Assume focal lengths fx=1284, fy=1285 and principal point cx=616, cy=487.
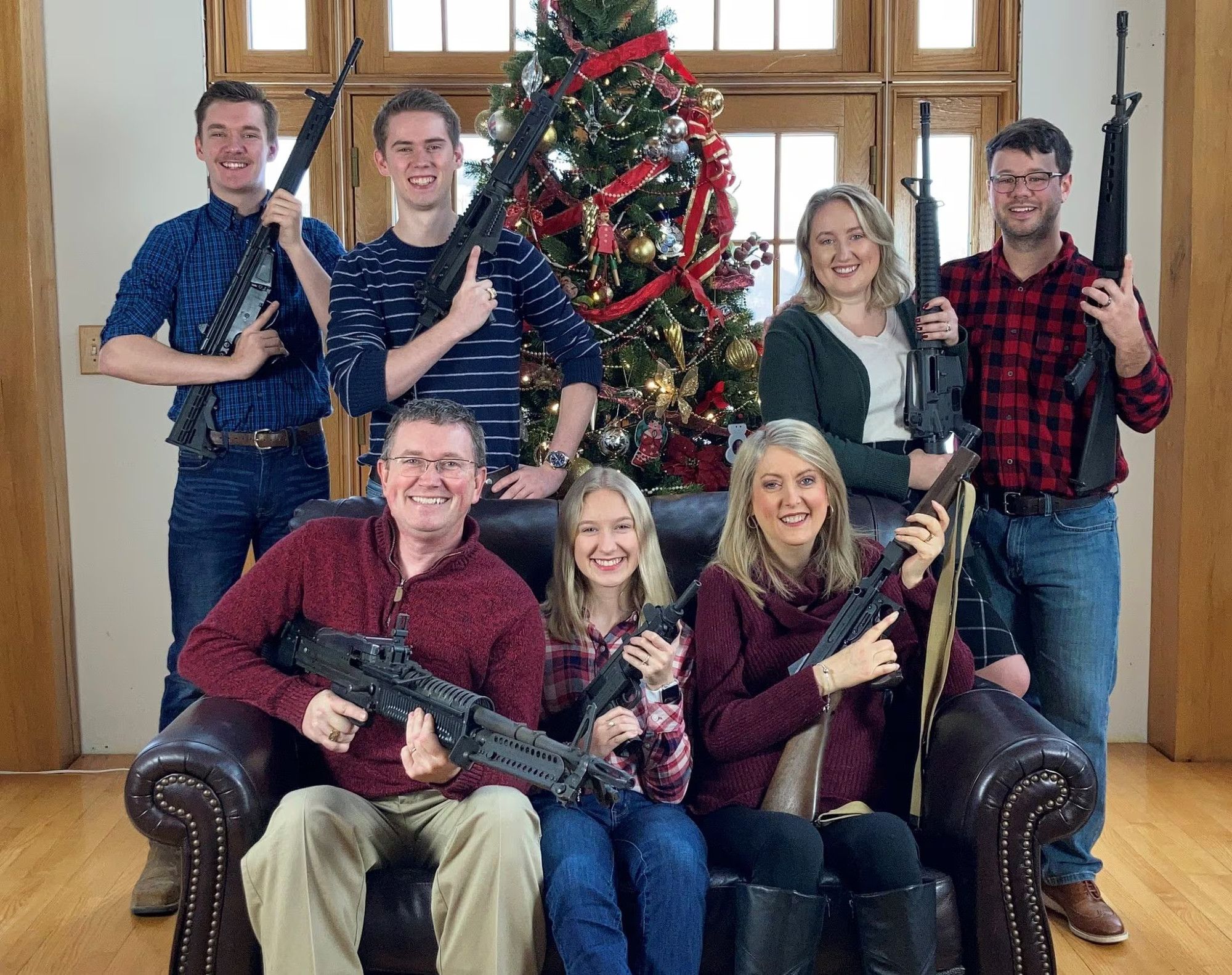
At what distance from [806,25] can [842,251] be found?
62.8 inches

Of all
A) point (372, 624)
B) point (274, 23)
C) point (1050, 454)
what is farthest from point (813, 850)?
point (274, 23)

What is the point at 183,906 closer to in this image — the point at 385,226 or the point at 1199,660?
the point at 385,226

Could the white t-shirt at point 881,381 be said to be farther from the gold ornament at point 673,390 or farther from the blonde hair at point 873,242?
the gold ornament at point 673,390

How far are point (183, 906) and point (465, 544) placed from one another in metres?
0.74

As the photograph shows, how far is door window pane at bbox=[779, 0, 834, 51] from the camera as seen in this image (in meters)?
3.93

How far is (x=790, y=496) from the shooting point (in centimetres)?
234

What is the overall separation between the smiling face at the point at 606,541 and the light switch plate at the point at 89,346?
2102mm

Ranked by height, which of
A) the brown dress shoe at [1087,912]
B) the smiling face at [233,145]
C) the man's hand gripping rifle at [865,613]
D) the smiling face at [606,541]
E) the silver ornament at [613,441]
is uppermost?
the smiling face at [233,145]

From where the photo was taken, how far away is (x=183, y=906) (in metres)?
2.04

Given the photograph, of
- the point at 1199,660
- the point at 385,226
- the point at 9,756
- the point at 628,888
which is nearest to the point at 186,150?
→ the point at 385,226

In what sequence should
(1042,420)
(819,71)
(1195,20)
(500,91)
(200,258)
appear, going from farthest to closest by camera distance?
(819,71)
(1195,20)
(500,91)
(200,258)
(1042,420)

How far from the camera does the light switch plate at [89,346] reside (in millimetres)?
3799

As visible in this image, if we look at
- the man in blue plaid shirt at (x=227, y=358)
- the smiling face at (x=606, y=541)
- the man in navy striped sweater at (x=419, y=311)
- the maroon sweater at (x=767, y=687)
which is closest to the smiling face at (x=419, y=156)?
the man in navy striped sweater at (x=419, y=311)

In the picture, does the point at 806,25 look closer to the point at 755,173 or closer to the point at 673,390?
the point at 755,173
